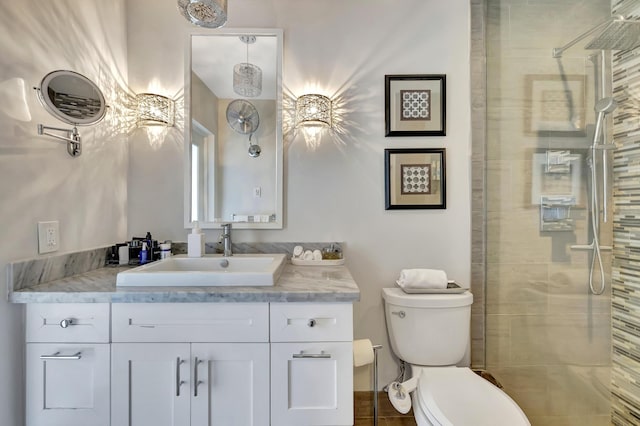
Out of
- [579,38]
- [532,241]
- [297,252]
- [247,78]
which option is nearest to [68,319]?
[297,252]

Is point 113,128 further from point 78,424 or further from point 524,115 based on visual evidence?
point 524,115

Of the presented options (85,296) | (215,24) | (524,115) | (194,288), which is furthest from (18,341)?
(524,115)

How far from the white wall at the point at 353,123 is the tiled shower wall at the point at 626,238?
2.01 feet

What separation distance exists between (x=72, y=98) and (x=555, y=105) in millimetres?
2131

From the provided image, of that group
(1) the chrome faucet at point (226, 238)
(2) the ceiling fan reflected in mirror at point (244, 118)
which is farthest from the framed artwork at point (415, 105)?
(1) the chrome faucet at point (226, 238)

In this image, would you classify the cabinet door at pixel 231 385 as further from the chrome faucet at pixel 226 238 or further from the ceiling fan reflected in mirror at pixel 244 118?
the ceiling fan reflected in mirror at pixel 244 118

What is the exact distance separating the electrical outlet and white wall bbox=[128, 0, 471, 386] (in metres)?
0.45

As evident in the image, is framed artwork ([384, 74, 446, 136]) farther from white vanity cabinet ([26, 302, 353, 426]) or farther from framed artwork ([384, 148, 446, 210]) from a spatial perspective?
white vanity cabinet ([26, 302, 353, 426])

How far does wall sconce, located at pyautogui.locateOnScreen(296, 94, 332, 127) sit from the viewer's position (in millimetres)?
1633

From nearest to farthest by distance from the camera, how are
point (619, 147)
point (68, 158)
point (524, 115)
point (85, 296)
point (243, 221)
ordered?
point (85, 296) → point (619, 147) → point (68, 158) → point (524, 115) → point (243, 221)

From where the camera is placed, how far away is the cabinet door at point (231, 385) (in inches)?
43.3

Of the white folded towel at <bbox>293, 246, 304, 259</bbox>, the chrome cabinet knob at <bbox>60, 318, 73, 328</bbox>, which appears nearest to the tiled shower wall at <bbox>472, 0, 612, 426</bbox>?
the white folded towel at <bbox>293, 246, 304, 259</bbox>

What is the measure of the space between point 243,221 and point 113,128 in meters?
0.83

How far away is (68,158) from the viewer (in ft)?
4.44
